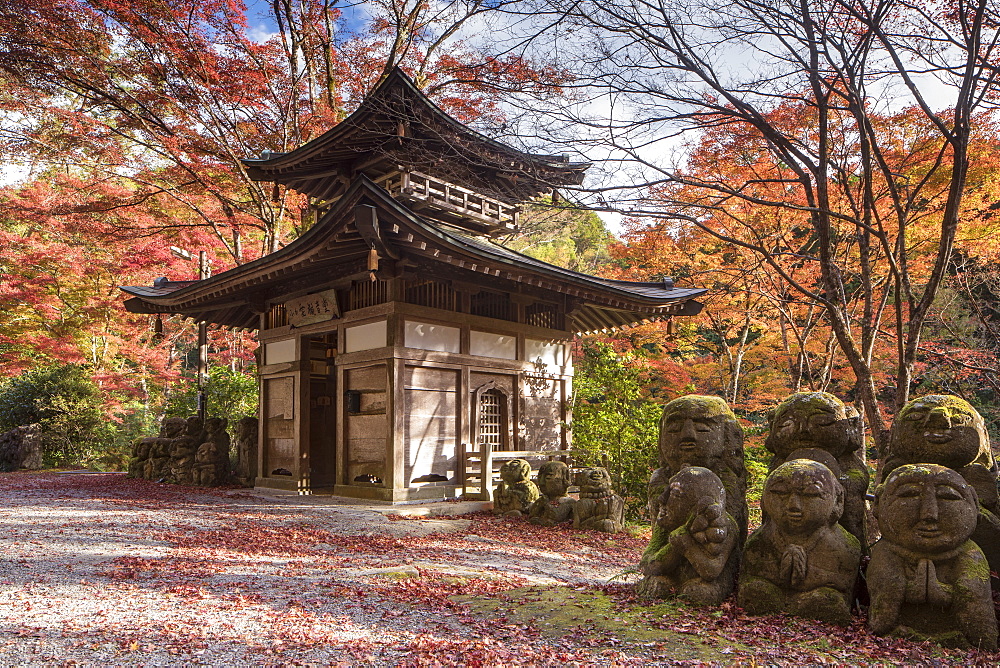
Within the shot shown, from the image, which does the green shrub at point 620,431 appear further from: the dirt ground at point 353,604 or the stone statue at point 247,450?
the stone statue at point 247,450

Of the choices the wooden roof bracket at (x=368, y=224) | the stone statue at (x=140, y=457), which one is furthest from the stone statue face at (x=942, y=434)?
the stone statue at (x=140, y=457)

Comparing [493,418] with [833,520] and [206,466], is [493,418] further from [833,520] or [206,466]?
[833,520]

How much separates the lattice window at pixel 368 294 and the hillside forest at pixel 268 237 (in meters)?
2.87

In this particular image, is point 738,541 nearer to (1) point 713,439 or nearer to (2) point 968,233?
(1) point 713,439

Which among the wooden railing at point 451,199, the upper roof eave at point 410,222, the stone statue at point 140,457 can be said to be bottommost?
the stone statue at point 140,457

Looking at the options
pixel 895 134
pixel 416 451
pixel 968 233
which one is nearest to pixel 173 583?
pixel 416 451

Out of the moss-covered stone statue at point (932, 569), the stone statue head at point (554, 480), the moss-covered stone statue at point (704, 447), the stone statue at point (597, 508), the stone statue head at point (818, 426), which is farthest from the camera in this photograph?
the stone statue head at point (554, 480)

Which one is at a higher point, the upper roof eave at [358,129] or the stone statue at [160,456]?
the upper roof eave at [358,129]

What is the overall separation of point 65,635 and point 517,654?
8.95 feet

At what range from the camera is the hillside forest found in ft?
37.1

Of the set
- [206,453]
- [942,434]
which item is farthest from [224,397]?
[942,434]

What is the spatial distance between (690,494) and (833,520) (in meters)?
0.92

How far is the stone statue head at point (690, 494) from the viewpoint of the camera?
4.84 meters

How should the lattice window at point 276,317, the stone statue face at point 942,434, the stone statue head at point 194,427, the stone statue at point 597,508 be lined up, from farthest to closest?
the stone statue head at point 194,427 → the lattice window at point 276,317 → the stone statue at point 597,508 → the stone statue face at point 942,434
